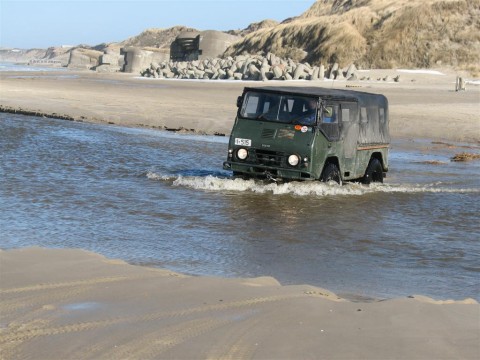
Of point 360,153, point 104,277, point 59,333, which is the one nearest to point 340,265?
point 104,277

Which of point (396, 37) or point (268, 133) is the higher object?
point (396, 37)

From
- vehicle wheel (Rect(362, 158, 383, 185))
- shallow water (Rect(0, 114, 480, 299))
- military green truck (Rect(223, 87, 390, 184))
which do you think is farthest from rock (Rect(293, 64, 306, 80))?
military green truck (Rect(223, 87, 390, 184))

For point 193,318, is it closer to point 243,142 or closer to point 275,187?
point 275,187

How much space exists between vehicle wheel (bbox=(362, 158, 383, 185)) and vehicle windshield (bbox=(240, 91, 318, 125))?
1998 mm

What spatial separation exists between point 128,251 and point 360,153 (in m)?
6.87

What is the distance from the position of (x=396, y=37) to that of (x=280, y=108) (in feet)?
193

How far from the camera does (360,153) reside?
46.3ft

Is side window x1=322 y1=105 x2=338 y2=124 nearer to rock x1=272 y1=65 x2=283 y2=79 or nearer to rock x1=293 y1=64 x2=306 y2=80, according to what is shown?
rock x1=293 y1=64 x2=306 y2=80

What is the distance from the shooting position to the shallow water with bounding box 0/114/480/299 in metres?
7.74

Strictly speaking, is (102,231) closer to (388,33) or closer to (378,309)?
(378,309)

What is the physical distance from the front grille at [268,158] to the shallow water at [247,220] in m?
0.37

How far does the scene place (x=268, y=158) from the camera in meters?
12.8

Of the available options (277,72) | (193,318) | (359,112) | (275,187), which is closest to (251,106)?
(275,187)

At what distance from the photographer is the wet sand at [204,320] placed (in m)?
4.75
